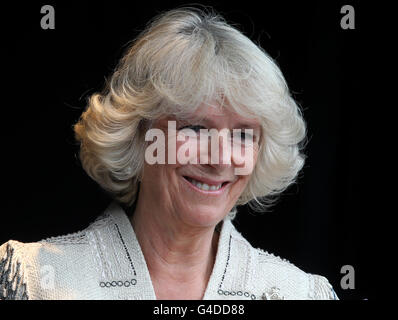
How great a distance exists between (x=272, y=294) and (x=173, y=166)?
0.49 m

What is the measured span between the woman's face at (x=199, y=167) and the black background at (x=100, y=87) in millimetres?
649

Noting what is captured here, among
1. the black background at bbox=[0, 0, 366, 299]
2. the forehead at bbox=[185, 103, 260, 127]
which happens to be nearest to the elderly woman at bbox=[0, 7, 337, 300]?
the forehead at bbox=[185, 103, 260, 127]

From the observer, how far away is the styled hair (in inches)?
94.8

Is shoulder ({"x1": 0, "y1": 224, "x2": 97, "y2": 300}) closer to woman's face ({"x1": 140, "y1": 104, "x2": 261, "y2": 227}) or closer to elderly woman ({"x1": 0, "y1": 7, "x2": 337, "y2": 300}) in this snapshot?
elderly woman ({"x1": 0, "y1": 7, "x2": 337, "y2": 300})

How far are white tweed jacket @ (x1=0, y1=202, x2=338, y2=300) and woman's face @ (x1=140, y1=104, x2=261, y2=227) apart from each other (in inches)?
6.8

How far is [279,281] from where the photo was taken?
105 inches

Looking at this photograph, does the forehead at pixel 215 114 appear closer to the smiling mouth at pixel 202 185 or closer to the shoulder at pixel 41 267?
the smiling mouth at pixel 202 185

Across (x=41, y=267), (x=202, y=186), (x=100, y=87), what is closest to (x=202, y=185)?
(x=202, y=186)

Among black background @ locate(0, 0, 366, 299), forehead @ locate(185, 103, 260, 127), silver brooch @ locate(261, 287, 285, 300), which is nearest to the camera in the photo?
forehead @ locate(185, 103, 260, 127)

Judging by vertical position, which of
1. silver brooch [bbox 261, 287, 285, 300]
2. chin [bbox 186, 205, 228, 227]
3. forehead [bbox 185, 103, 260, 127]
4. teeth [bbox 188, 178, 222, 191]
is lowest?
silver brooch [bbox 261, 287, 285, 300]

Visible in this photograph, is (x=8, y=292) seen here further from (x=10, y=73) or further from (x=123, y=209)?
(x=10, y=73)

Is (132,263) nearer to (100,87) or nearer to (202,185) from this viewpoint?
(202,185)

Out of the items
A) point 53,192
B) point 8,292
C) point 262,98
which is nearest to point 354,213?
point 262,98

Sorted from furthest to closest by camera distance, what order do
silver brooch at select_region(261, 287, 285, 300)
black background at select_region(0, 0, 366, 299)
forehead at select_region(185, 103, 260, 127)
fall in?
1. black background at select_region(0, 0, 366, 299)
2. silver brooch at select_region(261, 287, 285, 300)
3. forehead at select_region(185, 103, 260, 127)
